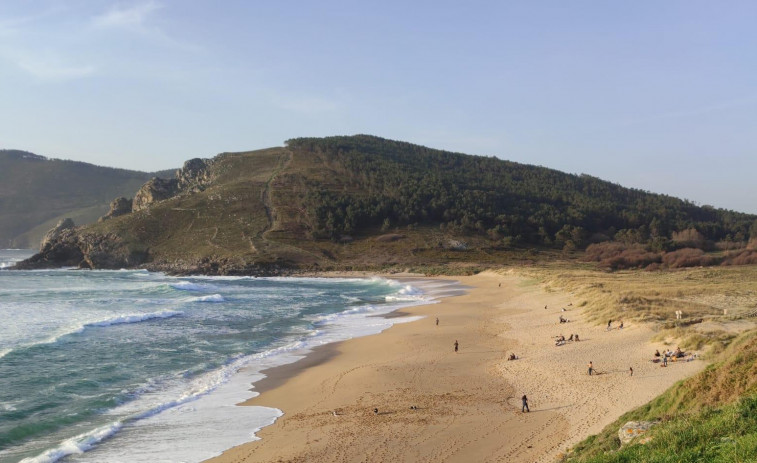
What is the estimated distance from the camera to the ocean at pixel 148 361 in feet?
48.6

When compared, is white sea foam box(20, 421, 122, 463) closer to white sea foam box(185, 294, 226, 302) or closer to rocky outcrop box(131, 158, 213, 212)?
white sea foam box(185, 294, 226, 302)

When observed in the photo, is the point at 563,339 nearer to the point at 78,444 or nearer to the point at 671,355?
the point at 671,355

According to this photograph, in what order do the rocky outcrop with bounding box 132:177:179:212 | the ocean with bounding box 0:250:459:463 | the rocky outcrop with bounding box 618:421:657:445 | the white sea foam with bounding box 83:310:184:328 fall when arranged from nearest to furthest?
the rocky outcrop with bounding box 618:421:657:445 < the ocean with bounding box 0:250:459:463 < the white sea foam with bounding box 83:310:184:328 < the rocky outcrop with bounding box 132:177:179:212

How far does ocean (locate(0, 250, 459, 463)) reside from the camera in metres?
14.8

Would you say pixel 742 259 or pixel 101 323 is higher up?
pixel 742 259

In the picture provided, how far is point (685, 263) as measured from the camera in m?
73.1

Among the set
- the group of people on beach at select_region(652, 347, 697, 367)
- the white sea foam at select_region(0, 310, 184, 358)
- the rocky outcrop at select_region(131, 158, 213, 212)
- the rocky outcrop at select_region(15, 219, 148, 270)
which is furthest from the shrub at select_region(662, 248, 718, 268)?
the rocky outcrop at select_region(131, 158, 213, 212)

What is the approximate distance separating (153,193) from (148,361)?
105m

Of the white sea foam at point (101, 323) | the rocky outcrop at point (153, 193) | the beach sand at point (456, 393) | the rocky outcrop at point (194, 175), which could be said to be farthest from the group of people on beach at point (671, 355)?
the rocky outcrop at point (153, 193)

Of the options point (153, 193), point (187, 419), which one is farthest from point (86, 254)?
point (187, 419)

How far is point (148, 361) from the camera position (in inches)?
954

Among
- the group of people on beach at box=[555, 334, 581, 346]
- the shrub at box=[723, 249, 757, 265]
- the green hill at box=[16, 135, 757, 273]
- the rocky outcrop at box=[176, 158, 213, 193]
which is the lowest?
the group of people on beach at box=[555, 334, 581, 346]

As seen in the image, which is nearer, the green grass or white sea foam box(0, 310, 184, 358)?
the green grass

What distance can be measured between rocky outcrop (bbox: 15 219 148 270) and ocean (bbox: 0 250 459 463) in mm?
38365
